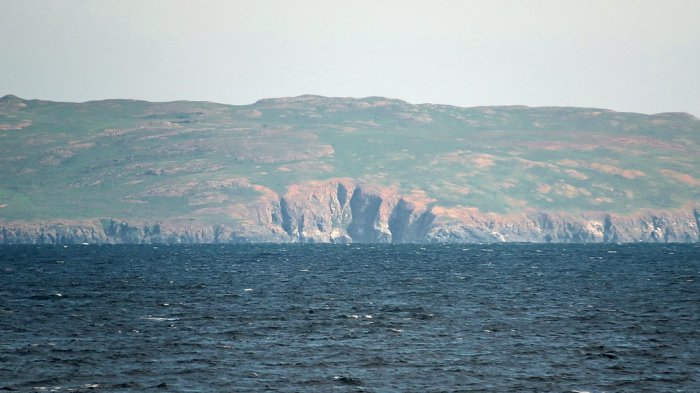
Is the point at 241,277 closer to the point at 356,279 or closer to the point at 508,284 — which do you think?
the point at 356,279

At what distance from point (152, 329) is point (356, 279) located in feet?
192

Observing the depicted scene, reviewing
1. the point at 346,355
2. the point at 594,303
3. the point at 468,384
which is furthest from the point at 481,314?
the point at 468,384

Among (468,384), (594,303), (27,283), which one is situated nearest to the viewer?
(468,384)

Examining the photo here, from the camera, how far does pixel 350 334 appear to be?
73062mm

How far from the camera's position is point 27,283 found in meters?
121

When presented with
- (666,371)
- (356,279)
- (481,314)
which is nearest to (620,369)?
(666,371)

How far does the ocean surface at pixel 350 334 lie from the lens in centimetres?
5572

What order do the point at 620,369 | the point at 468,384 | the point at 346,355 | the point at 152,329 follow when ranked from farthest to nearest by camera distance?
the point at 152,329 → the point at 346,355 → the point at 620,369 → the point at 468,384

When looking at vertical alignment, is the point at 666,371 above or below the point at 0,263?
above

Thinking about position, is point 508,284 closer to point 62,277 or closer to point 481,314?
point 481,314

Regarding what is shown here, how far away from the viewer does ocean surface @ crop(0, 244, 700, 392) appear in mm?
55719

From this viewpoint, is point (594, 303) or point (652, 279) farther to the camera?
point (652, 279)

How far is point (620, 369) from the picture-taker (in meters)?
59.1

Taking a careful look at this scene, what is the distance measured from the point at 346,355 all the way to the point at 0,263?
11978 centimetres
